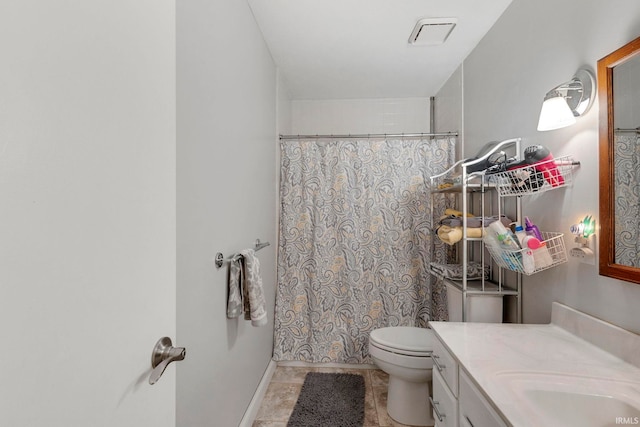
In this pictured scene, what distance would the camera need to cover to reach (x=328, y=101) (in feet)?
10.3

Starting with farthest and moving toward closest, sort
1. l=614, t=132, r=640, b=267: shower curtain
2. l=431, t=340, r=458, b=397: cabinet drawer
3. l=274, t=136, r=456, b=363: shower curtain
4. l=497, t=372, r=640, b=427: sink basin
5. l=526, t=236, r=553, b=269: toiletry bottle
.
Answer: l=274, t=136, r=456, b=363: shower curtain → l=526, t=236, r=553, b=269: toiletry bottle → l=431, t=340, r=458, b=397: cabinet drawer → l=614, t=132, r=640, b=267: shower curtain → l=497, t=372, r=640, b=427: sink basin

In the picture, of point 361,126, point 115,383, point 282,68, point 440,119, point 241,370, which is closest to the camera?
point 115,383

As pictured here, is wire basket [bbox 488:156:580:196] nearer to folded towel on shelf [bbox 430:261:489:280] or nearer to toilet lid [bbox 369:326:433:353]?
folded towel on shelf [bbox 430:261:489:280]

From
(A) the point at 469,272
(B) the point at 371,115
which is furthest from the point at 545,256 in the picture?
(B) the point at 371,115

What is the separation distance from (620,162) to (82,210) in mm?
1421

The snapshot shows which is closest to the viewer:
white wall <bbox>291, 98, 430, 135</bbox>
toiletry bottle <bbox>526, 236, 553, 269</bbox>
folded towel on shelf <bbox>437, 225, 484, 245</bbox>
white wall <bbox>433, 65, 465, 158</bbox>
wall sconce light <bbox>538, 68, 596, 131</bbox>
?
wall sconce light <bbox>538, 68, 596, 131</bbox>

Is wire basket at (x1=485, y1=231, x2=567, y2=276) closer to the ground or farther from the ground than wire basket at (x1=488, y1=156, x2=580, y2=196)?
closer to the ground

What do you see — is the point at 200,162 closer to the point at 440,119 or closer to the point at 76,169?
the point at 76,169

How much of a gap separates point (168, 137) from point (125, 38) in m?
0.20

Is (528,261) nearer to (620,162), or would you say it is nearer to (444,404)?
(620,162)

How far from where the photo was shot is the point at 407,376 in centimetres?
190

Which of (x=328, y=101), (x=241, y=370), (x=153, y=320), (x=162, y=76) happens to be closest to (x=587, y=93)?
(x=162, y=76)

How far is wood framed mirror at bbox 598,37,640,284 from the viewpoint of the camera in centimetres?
103

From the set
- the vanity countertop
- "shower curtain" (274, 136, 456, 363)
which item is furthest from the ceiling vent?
the vanity countertop
